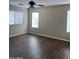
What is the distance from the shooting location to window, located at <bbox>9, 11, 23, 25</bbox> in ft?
23.9

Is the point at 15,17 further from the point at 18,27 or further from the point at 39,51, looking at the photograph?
the point at 39,51

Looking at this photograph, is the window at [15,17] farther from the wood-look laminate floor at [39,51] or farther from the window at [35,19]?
the wood-look laminate floor at [39,51]

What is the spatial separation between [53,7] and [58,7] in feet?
1.62

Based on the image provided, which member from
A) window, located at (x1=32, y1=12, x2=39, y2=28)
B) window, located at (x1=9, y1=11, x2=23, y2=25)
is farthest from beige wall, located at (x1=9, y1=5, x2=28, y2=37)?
window, located at (x1=32, y1=12, x2=39, y2=28)

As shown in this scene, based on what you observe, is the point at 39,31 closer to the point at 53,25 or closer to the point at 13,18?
the point at 53,25

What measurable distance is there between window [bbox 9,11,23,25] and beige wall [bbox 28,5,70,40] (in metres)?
1.45

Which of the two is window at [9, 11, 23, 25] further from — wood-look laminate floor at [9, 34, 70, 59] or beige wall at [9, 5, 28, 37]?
wood-look laminate floor at [9, 34, 70, 59]

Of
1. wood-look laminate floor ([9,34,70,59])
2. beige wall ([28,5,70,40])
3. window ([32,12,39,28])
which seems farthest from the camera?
window ([32,12,39,28])

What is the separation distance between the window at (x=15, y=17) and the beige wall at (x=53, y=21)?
4.75 feet

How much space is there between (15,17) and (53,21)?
3.00 metres

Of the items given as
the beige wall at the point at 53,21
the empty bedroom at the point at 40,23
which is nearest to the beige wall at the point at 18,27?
the empty bedroom at the point at 40,23

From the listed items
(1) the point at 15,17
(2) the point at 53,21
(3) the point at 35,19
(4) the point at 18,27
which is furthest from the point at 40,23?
(1) the point at 15,17

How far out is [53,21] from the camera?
24.3 ft
